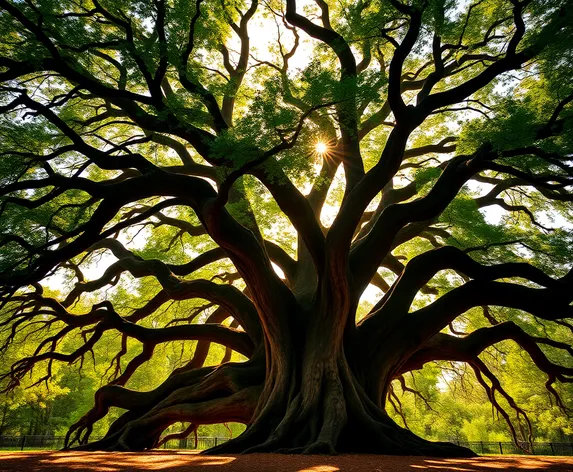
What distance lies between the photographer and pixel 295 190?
655cm

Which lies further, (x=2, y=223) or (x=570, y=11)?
(x=2, y=223)

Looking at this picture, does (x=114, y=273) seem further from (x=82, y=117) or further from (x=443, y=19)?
(x=443, y=19)

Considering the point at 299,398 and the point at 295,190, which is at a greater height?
the point at 295,190

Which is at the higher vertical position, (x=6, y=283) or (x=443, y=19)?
(x=443, y=19)

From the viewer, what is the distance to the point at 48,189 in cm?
890

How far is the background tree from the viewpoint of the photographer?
5406 mm

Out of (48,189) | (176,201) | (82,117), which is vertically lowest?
(176,201)

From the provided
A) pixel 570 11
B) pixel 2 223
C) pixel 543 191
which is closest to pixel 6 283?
pixel 2 223

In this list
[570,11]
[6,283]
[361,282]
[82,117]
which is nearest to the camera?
[570,11]

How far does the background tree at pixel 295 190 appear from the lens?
17.7ft

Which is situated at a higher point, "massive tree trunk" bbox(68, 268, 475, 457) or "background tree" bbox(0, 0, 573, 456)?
"background tree" bbox(0, 0, 573, 456)

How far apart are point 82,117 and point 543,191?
453 inches

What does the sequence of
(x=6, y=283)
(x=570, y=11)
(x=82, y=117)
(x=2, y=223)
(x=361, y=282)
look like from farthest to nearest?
(x=82, y=117), (x=361, y=282), (x=2, y=223), (x=6, y=283), (x=570, y=11)

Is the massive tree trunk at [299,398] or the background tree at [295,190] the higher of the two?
the background tree at [295,190]
